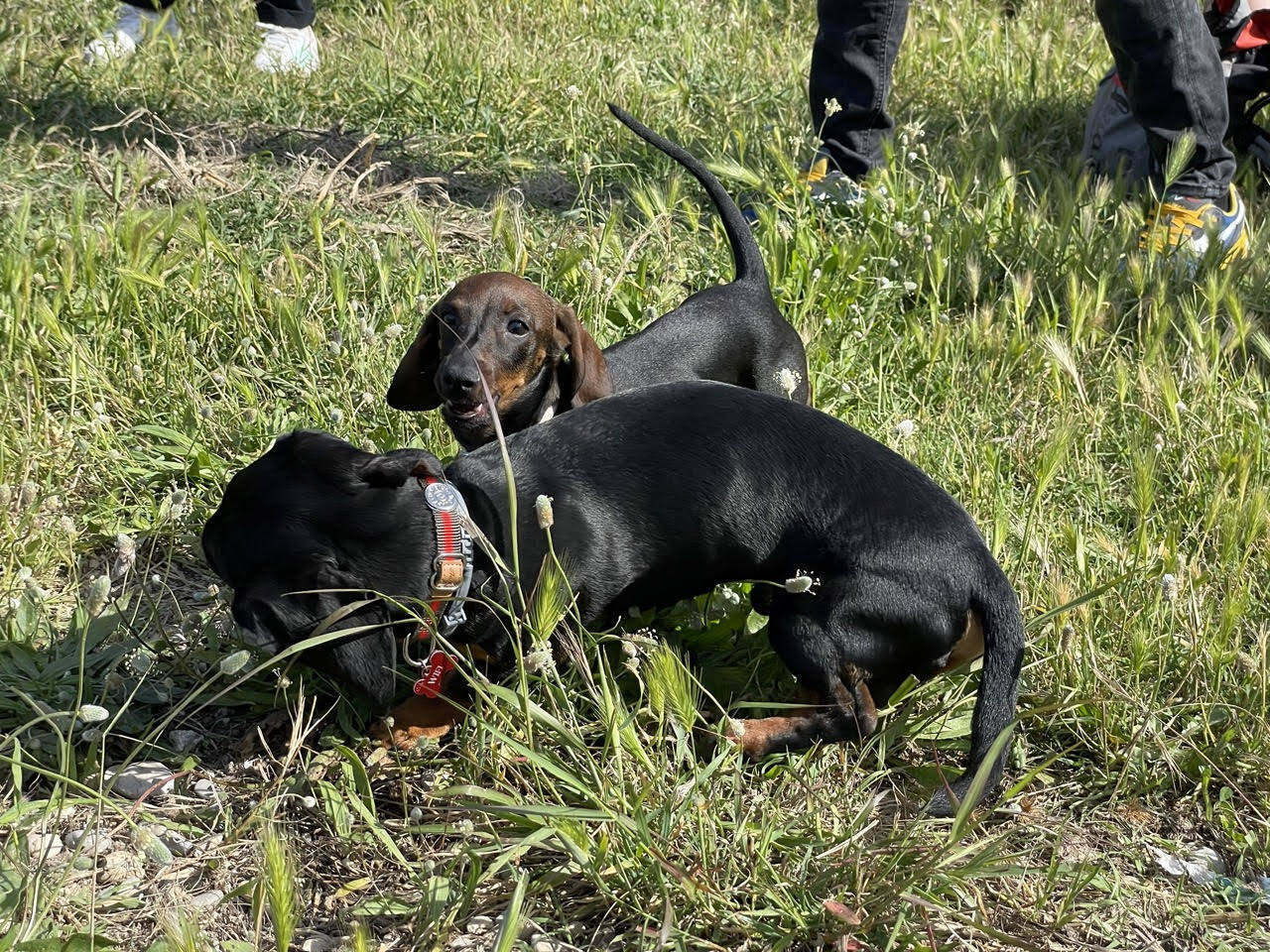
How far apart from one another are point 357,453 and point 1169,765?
1.77 meters

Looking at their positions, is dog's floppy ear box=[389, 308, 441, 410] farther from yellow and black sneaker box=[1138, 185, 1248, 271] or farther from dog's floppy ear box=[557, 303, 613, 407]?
yellow and black sneaker box=[1138, 185, 1248, 271]

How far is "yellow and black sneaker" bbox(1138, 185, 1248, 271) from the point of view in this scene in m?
4.31

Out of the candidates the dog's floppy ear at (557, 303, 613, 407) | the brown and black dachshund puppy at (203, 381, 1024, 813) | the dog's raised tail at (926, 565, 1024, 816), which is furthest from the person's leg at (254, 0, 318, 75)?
the dog's raised tail at (926, 565, 1024, 816)

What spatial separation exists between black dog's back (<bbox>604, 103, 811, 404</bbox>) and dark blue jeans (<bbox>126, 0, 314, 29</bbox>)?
258 centimetres

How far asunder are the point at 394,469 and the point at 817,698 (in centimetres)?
101

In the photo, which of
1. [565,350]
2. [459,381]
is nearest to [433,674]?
[459,381]

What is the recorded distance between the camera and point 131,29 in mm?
5688

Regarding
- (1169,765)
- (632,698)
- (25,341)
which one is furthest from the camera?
(25,341)

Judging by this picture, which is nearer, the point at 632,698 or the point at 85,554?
the point at 632,698

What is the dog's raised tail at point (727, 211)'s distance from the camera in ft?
12.6

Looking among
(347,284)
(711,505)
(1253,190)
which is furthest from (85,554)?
(1253,190)

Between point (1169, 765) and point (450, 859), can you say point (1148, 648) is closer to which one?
point (1169, 765)

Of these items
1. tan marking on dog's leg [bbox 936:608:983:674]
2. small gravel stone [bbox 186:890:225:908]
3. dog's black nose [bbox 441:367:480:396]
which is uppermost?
dog's black nose [bbox 441:367:480:396]

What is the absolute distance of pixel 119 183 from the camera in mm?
4129
